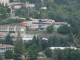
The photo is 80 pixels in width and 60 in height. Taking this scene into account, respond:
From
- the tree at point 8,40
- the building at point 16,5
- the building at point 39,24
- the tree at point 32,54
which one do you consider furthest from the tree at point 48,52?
the building at point 16,5

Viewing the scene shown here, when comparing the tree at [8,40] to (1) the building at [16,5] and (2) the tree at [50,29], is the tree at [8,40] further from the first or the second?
(1) the building at [16,5]

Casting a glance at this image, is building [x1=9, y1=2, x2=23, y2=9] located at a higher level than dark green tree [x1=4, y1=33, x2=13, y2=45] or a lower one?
higher

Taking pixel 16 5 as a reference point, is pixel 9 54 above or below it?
below

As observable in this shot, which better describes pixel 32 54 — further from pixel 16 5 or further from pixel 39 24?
pixel 16 5

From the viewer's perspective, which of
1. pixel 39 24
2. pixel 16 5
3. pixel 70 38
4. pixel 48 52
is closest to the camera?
pixel 48 52

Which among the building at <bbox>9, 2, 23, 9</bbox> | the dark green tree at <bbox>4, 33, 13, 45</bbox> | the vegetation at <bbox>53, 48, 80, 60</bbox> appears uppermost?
the building at <bbox>9, 2, 23, 9</bbox>

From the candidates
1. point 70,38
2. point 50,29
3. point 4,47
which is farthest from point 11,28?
point 70,38

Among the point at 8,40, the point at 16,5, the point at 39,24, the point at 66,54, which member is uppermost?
the point at 16,5

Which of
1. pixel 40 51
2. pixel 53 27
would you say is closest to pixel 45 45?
pixel 40 51

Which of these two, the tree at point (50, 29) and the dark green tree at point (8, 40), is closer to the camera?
the dark green tree at point (8, 40)

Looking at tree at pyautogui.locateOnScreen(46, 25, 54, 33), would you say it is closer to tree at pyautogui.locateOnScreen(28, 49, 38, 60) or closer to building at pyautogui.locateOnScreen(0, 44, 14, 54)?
building at pyautogui.locateOnScreen(0, 44, 14, 54)

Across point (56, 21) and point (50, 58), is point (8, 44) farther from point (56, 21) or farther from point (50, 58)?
point (56, 21)

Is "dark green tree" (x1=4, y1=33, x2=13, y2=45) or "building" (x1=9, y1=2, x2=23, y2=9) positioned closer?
"dark green tree" (x1=4, y1=33, x2=13, y2=45)

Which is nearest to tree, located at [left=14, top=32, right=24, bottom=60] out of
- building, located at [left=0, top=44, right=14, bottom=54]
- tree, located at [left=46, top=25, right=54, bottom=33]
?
building, located at [left=0, top=44, right=14, bottom=54]
